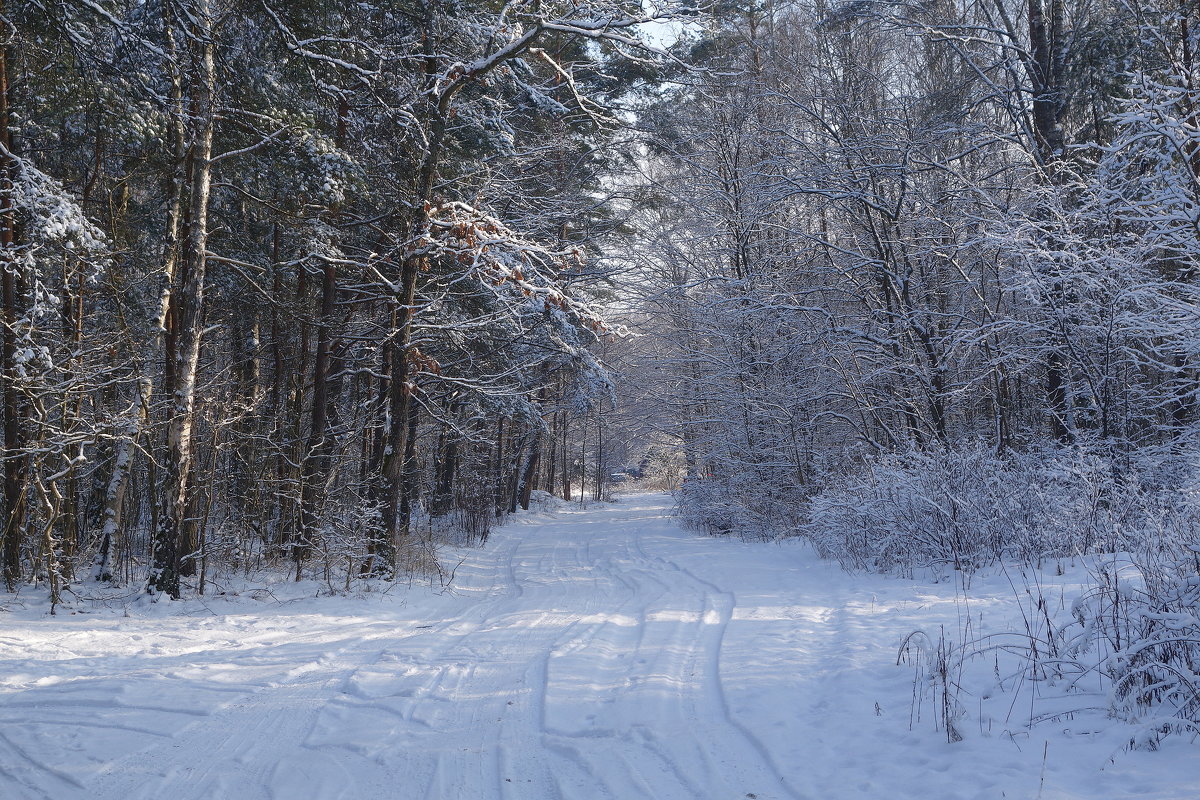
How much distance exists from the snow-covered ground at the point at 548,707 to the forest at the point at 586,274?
859 millimetres

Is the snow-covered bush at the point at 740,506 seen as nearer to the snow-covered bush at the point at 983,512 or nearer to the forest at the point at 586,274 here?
the forest at the point at 586,274

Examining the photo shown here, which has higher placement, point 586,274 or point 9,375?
point 586,274

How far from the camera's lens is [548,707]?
442 cm

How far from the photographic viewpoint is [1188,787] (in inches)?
111

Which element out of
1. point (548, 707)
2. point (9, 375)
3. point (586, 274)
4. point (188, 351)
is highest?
point (586, 274)

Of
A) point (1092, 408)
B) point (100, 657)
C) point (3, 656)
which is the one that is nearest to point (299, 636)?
point (100, 657)

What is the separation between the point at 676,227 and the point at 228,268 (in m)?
10.5

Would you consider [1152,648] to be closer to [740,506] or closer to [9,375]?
[9,375]

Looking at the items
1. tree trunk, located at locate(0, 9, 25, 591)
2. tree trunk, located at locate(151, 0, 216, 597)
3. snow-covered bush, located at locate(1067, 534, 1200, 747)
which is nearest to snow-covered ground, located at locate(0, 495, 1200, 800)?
snow-covered bush, located at locate(1067, 534, 1200, 747)

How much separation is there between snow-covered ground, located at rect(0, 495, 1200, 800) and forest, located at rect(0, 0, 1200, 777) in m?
0.86

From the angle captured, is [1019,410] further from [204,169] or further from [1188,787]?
[204,169]

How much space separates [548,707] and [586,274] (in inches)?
337

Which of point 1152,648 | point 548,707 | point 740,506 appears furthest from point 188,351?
point 740,506

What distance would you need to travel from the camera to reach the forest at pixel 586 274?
7590 mm
